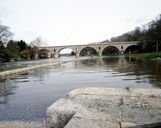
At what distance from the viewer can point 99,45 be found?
151 meters

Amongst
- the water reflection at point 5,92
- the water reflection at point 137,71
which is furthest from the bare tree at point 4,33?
Result: the water reflection at point 5,92

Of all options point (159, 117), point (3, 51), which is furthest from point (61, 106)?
point (3, 51)

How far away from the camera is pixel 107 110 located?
535cm

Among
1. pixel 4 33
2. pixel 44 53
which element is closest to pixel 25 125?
pixel 4 33

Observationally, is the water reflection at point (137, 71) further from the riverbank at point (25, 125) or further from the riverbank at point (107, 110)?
the riverbank at point (107, 110)

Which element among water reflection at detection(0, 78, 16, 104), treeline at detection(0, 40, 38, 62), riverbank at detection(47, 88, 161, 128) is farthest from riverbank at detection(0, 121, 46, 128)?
treeline at detection(0, 40, 38, 62)

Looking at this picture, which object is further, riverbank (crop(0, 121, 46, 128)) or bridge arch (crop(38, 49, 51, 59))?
bridge arch (crop(38, 49, 51, 59))

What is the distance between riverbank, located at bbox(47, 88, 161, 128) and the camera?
4.69 m

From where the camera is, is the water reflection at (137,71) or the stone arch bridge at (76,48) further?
the stone arch bridge at (76,48)

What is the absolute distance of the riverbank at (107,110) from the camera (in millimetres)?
4687

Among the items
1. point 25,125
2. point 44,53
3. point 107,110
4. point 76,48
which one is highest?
point 76,48

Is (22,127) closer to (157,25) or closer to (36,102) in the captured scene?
(36,102)

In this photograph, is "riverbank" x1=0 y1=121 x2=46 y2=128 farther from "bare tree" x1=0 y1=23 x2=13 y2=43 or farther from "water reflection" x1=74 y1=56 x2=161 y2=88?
"bare tree" x1=0 y1=23 x2=13 y2=43

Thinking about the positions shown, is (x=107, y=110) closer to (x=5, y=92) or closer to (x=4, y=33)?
(x=5, y=92)
